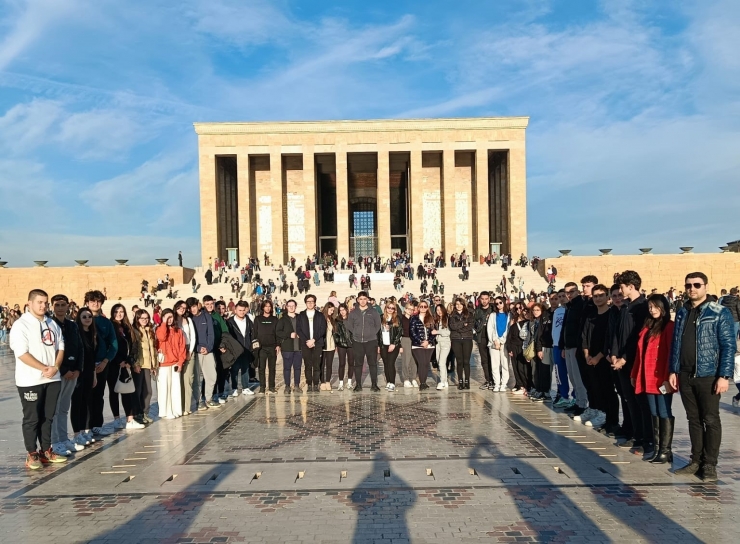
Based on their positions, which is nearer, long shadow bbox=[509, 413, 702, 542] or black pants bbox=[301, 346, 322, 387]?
long shadow bbox=[509, 413, 702, 542]

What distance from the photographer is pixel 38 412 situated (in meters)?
6.45

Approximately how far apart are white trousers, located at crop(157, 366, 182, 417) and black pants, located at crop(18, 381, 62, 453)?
2.26m

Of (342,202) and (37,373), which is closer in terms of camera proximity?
(37,373)

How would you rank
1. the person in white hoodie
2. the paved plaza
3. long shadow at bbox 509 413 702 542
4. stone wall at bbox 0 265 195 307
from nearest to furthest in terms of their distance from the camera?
1. long shadow at bbox 509 413 702 542
2. the paved plaza
3. the person in white hoodie
4. stone wall at bbox 0 265 195 307

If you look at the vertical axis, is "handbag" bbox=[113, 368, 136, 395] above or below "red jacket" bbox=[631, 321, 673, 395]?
below

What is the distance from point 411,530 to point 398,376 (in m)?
8.71

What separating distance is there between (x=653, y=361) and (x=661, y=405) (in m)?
0.43

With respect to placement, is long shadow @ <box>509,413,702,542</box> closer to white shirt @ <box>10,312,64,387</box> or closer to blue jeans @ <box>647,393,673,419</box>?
blue jeans @ <box>647,393,673,419</box>

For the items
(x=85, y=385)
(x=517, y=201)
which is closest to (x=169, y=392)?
(x=85, y=385)

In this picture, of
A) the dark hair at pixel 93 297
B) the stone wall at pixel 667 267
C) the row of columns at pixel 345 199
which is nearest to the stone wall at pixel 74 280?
the row of columns at pixel 345 199

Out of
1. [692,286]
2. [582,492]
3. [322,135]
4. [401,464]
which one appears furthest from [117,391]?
[322,135]

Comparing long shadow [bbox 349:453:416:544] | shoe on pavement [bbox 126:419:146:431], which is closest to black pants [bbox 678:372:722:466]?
long shadow [bbox 349:453:416:544]

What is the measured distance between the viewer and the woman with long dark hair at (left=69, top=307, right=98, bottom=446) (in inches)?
288

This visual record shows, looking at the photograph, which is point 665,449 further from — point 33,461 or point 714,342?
point 33,461
